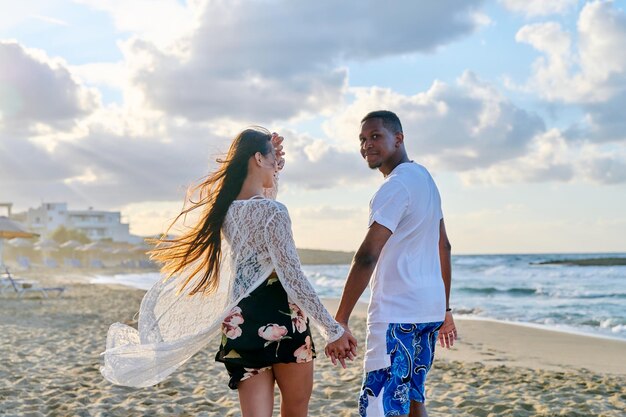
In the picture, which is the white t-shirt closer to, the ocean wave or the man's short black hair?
the man's short black hair

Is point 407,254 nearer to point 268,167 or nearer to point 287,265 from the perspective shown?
point 287,265

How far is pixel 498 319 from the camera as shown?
15.1 meters

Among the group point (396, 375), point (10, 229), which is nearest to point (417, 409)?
point (396, 375)

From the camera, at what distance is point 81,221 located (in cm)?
8938

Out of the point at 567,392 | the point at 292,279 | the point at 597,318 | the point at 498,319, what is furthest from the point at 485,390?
the point at 597,318

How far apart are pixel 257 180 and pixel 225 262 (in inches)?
14.8

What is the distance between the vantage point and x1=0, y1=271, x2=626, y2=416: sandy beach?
5.17 meters

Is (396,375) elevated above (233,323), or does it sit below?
below

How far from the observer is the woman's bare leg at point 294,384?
2504 mm

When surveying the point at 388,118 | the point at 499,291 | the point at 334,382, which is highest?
the point at 388,118

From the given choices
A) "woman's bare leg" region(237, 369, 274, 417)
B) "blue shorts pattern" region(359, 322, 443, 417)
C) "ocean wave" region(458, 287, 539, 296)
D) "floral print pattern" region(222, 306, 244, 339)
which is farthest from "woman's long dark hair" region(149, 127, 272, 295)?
"ocean wave" region(458, 287, 539, 296)

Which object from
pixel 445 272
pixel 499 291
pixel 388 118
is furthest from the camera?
pixel 499 291

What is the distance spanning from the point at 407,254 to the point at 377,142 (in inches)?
20.3

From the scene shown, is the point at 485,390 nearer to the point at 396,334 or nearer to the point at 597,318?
the point at 396,334
